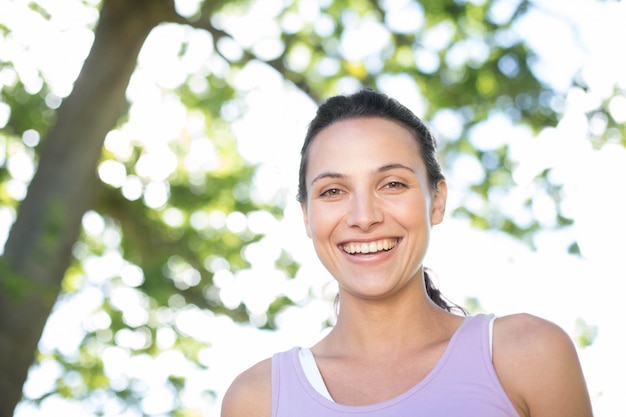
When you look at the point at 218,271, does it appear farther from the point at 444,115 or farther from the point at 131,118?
the point at 444,115

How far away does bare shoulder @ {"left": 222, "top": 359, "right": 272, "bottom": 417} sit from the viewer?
2.19 m

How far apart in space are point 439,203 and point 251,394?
71 cm

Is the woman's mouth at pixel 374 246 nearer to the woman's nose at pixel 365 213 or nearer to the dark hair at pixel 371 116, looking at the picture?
the woman's nose at pixel 365 213

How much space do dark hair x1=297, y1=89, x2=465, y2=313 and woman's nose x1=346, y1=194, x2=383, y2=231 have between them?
0.23 metres

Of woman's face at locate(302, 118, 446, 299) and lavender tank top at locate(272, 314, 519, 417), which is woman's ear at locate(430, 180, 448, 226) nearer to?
woman's face at locate(302, 118, 446, 299)

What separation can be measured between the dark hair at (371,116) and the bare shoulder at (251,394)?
49 centimetres

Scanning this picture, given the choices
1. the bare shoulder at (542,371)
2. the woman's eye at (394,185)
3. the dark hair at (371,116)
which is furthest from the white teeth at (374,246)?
the bare shoulder at (542,371)

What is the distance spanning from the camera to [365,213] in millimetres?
2119

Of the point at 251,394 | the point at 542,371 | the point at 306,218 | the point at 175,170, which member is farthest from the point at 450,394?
the point at 175,170

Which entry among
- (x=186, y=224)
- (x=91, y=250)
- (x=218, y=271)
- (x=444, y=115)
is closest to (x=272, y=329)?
(x=218, y=271)

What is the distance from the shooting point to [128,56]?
6.40m

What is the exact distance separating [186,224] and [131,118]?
1152 millimetres

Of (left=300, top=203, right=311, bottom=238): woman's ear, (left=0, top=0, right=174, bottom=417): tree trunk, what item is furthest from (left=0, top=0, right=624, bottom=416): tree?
(left=300, top=203, right=311, bottom=238): woman's ear

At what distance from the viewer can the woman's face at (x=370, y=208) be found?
2.14 meters
